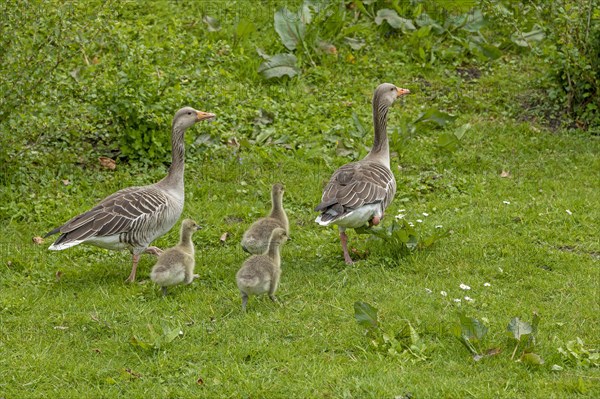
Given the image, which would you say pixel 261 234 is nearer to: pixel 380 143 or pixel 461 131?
pixel 380 143

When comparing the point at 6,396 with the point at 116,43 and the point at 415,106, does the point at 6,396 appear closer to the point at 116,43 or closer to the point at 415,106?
the point at 116,43

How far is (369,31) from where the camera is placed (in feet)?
56.1

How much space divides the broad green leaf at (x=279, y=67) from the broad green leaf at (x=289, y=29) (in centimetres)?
46

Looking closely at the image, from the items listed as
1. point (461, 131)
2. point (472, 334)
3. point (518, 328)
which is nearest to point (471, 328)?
point (472, 334)

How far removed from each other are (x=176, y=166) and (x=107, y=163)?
254cm

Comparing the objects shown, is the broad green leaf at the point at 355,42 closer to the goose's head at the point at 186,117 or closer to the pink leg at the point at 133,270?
the goose's head at the point at 186,117

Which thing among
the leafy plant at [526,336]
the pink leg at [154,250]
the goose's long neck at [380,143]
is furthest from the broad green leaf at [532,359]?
the pink leg at [154,250]

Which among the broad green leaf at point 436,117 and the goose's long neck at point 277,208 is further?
the broad green leaf at point 436,117

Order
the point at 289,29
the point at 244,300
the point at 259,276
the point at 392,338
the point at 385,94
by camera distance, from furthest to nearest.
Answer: the point at 289,29 → the point at 385,94 → the point at 244,300 → the point at 259,276 → the point at 392,338

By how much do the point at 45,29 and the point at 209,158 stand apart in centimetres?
289

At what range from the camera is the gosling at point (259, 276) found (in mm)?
8914

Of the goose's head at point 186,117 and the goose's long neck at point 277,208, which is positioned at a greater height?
the goose's head at point 186,117

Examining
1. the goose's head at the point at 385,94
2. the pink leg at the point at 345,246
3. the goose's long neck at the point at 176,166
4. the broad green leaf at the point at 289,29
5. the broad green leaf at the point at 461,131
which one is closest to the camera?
the pink leg at the point at 345,246

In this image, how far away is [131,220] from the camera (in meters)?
10.1
